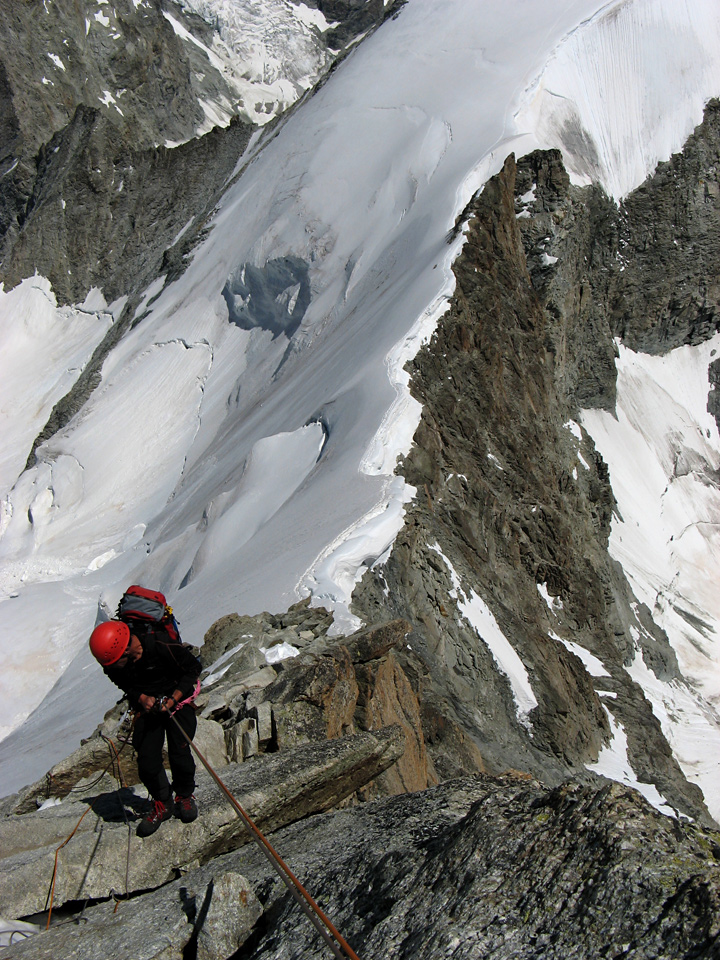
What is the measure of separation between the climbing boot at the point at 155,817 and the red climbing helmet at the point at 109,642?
101 centimetres

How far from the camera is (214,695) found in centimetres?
694

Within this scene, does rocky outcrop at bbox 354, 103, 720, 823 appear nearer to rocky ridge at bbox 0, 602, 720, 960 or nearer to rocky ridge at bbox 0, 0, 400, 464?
rocky ridge at bbox 0, 602, 720, 960

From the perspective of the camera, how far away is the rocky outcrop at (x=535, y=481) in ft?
37.7

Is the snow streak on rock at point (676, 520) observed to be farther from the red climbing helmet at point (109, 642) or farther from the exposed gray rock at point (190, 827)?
the red climbing helmet at point (109, 642)

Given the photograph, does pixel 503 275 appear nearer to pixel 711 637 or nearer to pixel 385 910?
pixel 711 637

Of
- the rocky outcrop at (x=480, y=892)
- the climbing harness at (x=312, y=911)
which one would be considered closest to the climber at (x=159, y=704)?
the climbing harness at (x=312, y=911)

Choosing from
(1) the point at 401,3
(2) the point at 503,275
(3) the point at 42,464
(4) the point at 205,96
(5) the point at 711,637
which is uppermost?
(4) the point at 205,96

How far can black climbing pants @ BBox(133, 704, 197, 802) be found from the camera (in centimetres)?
501

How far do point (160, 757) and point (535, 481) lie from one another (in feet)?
46.2

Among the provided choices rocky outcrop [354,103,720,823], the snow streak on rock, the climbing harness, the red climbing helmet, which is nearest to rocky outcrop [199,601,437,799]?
rocky outcrop [354,103,720,823]

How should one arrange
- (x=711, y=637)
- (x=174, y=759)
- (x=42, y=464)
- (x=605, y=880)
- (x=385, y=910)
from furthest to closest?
(x=42, y=464)
(x=711, y=637)
(x=174, y=759)
(x=385, y=910)
(x=605, y=880)

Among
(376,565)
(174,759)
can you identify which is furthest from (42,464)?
(174,759)

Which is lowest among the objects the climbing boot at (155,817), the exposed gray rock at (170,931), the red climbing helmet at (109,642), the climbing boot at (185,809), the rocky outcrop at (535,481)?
the rocky outcrop at (535,481)

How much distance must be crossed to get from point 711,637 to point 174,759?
21.6 m
